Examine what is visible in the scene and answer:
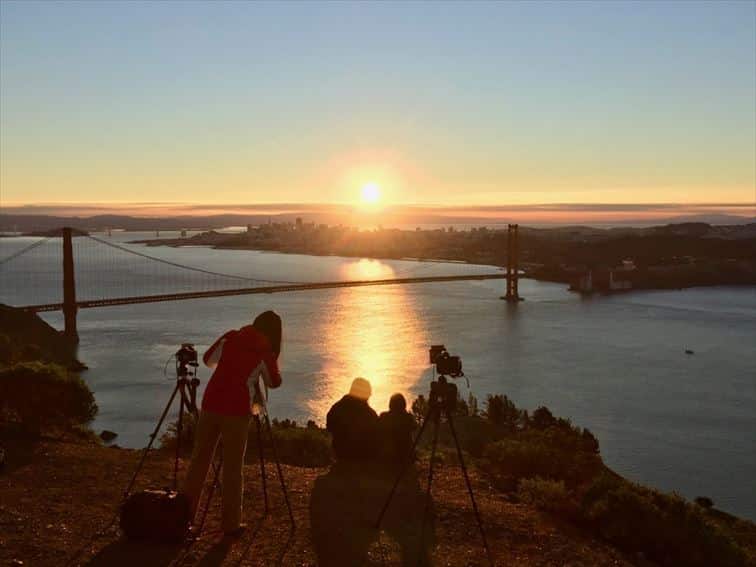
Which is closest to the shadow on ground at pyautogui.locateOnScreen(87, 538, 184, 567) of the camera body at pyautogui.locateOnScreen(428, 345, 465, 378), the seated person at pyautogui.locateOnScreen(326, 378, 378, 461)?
the camera body at pyautogui.locateOnScreen(428, 345, 465, 378)

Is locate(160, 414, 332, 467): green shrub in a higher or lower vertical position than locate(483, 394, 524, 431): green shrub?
higher

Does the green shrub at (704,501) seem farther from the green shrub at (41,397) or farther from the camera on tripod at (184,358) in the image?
the camera on tripod at (184,358)

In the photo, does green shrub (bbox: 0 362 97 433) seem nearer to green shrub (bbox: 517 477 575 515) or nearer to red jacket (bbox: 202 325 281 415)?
red jacket (bbox: 202 325 281 415)

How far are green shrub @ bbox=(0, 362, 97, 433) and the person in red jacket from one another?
493cm

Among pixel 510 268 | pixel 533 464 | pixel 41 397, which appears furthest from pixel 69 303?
pixel 510 268

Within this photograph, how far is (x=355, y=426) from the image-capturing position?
8078mm

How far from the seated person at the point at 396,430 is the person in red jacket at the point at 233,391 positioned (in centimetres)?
294

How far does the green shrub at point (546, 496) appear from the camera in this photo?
A: 739 cm

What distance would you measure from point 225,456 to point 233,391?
0.50m

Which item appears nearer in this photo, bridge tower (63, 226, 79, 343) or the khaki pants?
the khaki pants

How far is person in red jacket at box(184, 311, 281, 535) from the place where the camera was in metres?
5.11

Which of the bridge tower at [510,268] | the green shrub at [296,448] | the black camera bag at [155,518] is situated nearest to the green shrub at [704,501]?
the green shrub at [296,448]

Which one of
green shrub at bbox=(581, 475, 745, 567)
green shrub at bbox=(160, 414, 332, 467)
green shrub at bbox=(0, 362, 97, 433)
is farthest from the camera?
green shrub at bbox=(0, 362, 97, 433)

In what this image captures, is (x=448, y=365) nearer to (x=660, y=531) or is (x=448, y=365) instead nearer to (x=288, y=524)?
(x=288, y=524)
